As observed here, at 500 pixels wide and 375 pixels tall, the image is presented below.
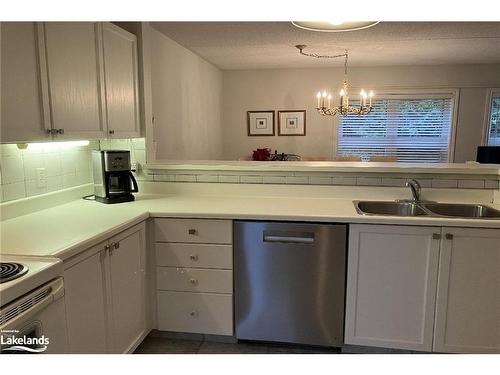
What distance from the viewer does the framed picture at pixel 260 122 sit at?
642cm

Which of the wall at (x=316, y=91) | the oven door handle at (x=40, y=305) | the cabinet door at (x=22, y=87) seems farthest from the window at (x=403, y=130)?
the oven door handle at (x=40, y=305)

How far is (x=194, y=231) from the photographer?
7.14 ft

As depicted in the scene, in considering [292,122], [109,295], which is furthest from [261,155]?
[109,295]

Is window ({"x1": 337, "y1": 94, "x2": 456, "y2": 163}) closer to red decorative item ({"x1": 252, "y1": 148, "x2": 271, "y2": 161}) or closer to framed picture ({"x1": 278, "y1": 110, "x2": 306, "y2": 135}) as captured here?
framed picture ({"x1": 278, "y1": 110, "x2": 306, "y2": 135})

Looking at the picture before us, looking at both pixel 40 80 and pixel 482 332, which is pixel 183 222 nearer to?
pixel 40 80

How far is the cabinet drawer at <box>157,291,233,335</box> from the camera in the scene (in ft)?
7.36

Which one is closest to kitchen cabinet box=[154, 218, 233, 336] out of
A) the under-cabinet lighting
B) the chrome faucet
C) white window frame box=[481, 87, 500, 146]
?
the under-cabinet lighting

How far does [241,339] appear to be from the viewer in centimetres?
231

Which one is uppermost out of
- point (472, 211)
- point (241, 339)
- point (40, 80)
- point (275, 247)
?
point (40, 80)

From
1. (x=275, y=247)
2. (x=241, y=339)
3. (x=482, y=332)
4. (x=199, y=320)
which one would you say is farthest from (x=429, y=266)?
(x=199, y=320)

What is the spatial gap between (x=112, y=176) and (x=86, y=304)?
971 millimetres

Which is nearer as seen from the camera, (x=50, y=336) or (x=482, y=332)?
(x=50, y=336)

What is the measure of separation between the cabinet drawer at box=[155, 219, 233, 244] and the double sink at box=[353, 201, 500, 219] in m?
Answer: 0.79
